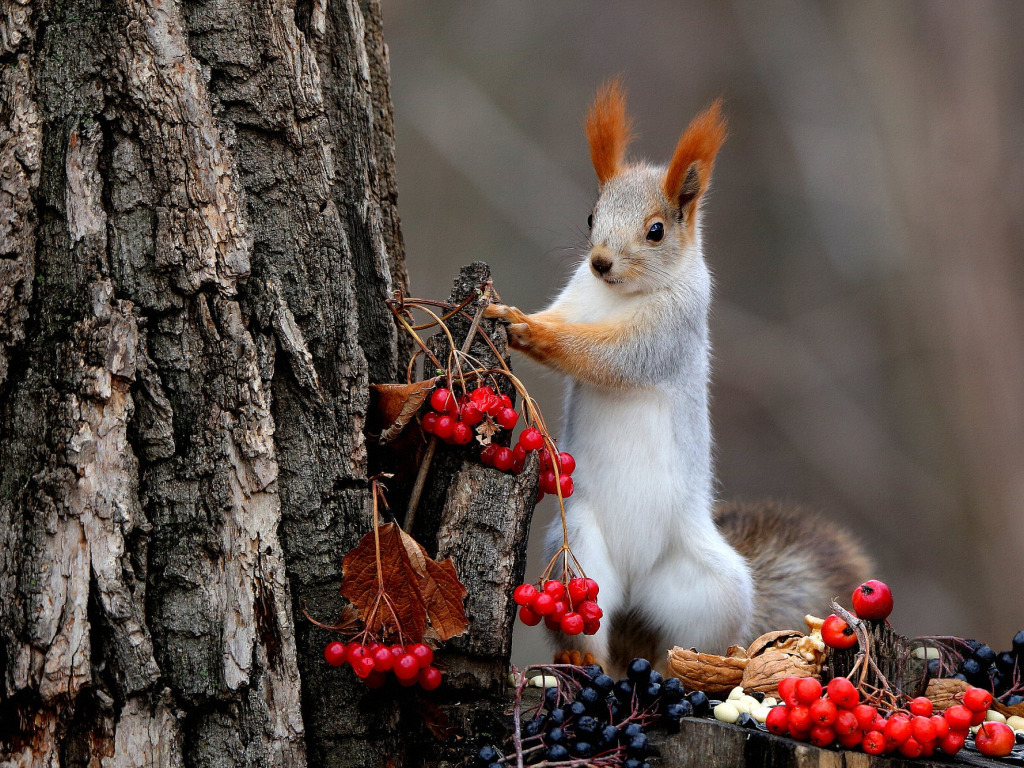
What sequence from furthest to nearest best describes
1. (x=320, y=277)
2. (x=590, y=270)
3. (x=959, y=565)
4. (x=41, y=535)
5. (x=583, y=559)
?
(x=959, y=565) → (x=590, y=270) → (x=583, y=559) → (x=320, y=277) → (x=41, y=535)

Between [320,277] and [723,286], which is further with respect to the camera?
[723,286]

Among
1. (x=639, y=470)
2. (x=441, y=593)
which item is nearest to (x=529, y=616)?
(x=441, y=593)

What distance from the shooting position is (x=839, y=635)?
125cm

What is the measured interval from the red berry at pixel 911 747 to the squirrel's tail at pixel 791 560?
0.81 m

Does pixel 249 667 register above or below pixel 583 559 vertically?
below

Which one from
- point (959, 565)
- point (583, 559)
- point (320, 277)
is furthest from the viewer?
point (959, 565)

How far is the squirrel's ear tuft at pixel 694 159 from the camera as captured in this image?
5.96ft

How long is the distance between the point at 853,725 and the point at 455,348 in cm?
70

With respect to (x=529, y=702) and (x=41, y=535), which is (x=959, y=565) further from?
(x=41, y=535)

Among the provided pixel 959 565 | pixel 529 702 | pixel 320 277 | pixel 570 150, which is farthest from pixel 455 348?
pixel 570 150

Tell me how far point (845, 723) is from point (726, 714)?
0.63ft

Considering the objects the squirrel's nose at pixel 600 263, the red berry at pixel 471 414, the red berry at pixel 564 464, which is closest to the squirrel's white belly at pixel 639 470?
the squirrel's nose at pixel 600 263

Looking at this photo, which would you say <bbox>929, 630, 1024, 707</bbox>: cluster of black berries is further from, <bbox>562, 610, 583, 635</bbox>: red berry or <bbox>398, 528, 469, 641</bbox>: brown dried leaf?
<bbox>398, 528, 469, 641</bbox>: brown dried leaf

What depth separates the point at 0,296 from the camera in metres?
1.15
